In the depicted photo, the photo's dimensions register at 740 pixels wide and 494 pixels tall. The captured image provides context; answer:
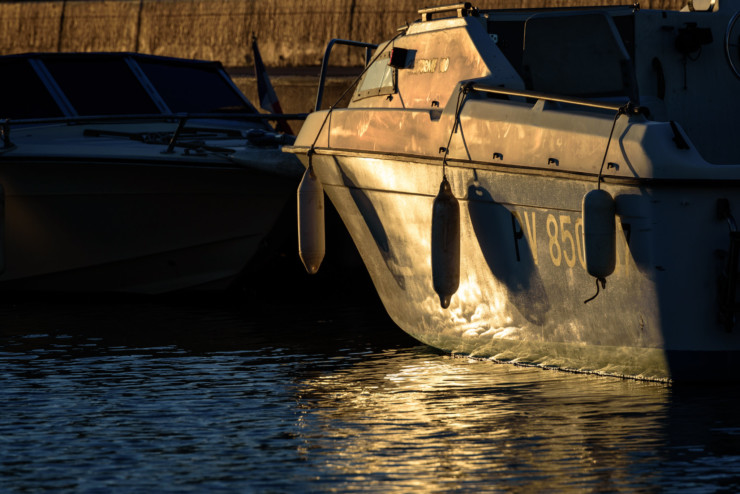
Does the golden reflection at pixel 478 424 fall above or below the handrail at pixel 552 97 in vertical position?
below

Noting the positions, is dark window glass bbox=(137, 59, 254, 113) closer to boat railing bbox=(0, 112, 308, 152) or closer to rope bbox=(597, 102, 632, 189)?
boat railing bbox=(0, 112, 308, 152)

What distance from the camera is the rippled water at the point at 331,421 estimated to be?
4.94 metres

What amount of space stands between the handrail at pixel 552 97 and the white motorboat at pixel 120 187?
2.82 m

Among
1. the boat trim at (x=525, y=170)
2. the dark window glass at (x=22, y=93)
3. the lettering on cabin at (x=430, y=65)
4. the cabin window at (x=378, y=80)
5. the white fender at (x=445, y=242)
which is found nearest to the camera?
the boat trim at (x=525, y=170)

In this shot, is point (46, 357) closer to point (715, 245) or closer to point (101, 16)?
point (715, 245)

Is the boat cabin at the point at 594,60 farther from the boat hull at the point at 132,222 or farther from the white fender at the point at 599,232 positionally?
the boat hull at the point at 132,222

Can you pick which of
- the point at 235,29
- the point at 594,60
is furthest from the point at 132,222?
the point at 235,29

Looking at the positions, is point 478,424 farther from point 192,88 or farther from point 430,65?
point 192,88

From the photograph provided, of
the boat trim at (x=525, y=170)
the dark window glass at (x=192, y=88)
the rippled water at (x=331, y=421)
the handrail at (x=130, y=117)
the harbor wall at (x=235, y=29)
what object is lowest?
the rippled water at (x=331, y=421)

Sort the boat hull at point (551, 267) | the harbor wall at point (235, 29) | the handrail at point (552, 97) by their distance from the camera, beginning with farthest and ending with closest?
the harbor wall at point (235, 29) < the handrail at point (552, 97) < the boat hull at point (551, 267)

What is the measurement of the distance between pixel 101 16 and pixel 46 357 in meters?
10.3

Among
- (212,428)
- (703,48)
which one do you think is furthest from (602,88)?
(212,428)

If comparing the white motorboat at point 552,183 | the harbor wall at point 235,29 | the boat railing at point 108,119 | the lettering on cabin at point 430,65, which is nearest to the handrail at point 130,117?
the boat railing at point 108,119

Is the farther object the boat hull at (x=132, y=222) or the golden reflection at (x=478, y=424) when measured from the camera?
the boat hull at (x=132, y=222)
